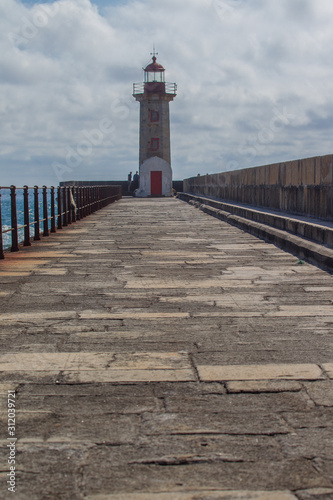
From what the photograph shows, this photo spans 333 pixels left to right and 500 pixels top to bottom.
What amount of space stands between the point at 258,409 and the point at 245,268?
15.8 feet

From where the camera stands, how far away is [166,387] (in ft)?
10.7

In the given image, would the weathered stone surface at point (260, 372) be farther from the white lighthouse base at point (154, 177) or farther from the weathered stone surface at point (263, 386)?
the white lighthouse base at point (154, 177)

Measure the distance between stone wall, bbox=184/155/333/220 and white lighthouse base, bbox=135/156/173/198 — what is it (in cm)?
2676

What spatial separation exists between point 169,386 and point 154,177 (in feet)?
156

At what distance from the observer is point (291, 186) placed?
45.2ft

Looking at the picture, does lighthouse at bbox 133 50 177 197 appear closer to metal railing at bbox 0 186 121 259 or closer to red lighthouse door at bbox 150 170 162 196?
red lighthouse door at bbox 150 170 162 196

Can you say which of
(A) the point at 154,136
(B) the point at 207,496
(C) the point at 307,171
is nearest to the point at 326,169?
(C) the point at 307,171

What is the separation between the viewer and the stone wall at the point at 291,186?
11156mm

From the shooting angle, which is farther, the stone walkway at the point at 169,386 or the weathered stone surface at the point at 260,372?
the weathered stone surface at the point at 260,372

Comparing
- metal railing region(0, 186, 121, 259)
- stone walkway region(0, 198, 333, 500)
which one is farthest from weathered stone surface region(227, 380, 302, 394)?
metal railing region(0, 186, 121, 259)

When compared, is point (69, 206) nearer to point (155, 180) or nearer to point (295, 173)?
point (295, 173)

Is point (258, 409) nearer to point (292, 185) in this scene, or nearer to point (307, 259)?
point (307, 259)

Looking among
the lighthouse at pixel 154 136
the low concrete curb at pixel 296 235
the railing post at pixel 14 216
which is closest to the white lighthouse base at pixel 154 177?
the lighthouse at pixel 154 136

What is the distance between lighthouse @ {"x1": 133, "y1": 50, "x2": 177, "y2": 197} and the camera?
49188 millimetres
